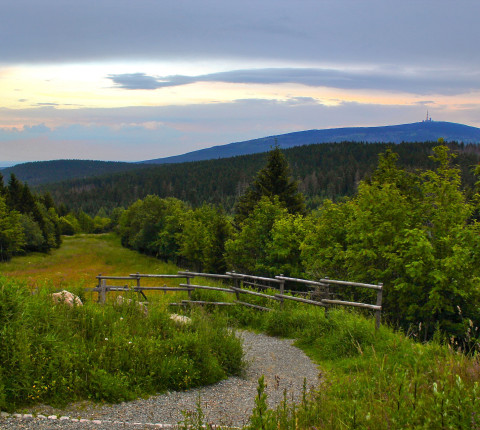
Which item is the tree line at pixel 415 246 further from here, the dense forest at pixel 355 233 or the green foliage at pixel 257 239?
the green foliage at pixel 257 239

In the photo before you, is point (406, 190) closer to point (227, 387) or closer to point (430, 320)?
point (430, 320)

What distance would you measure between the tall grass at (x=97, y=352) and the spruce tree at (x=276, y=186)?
3019cm

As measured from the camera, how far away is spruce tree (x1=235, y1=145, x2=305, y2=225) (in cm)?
3809

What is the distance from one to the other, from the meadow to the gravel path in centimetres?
22

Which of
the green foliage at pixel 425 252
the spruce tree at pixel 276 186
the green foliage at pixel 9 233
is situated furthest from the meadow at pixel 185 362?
the green foliage at pixel 9 233

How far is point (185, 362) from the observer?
22.5 feet

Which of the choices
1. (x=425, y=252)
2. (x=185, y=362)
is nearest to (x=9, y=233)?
(x=425, y=252)

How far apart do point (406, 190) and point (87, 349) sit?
19034mm

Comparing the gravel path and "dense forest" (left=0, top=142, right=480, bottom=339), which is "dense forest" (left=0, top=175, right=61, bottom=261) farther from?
the gravel path

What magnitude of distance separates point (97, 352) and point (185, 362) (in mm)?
1403

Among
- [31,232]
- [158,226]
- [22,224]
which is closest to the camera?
[22,224]

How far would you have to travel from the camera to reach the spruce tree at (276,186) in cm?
3809

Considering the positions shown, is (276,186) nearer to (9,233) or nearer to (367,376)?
(367,376)

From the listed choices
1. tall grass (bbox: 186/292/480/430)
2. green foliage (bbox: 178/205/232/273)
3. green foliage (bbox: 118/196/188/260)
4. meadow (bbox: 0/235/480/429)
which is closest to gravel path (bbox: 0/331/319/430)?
meadow (bbox: 0/235/480/429)
